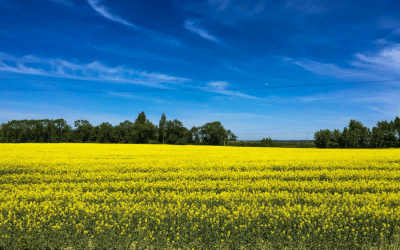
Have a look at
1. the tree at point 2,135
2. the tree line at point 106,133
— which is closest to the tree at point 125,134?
the tree line at point 106,133

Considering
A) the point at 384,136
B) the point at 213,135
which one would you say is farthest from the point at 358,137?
the point at 213,135

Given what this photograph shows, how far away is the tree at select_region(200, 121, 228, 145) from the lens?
82750 millimetres

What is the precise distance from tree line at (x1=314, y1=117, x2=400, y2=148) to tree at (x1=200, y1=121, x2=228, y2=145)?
29.8 metres

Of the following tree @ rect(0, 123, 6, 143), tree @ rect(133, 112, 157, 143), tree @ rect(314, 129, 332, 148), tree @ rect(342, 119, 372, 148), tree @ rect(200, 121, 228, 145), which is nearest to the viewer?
tree @ rect(342, 119, 372, 148)

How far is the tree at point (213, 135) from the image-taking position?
82.8 metres

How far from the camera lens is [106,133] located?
258 ft

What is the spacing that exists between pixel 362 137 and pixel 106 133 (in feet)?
265

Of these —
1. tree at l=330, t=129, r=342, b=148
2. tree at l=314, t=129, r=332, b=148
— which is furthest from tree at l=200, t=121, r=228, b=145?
tree at l=330, t=129, r=342, b=148

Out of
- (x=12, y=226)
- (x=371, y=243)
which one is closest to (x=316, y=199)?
(x=371, y=243)

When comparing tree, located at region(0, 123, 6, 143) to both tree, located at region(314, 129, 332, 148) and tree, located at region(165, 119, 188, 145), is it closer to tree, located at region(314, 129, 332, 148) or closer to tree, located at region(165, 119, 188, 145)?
tree, located at region(165, 119, 188, 145)

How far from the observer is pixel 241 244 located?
5.28m

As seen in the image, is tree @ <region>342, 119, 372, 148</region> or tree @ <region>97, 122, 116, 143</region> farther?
tree @ <region>97, 122, 116, 143</region>

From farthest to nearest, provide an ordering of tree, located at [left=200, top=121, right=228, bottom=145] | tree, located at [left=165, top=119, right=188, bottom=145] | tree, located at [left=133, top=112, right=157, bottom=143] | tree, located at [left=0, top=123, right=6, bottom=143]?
tree, located at [left=200, top=121, right=228, bottom=145], tree, located at [left=165, top=119, right=188, bottom=145], tree, located at [left=133, top=112, right=157, bottom=143], tree, located at [left=0, top=123, right=6, bottom=143]

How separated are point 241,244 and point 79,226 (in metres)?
4.00
